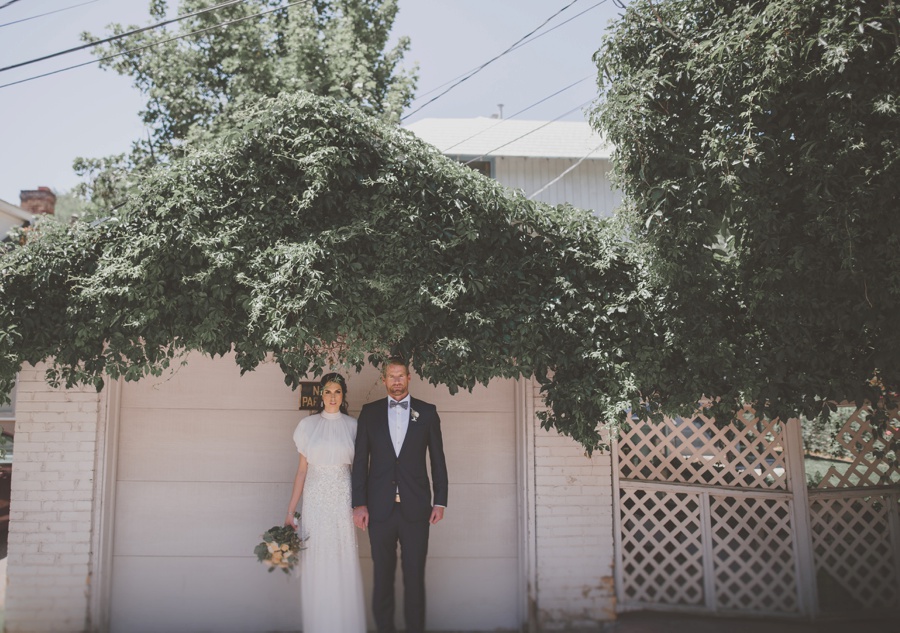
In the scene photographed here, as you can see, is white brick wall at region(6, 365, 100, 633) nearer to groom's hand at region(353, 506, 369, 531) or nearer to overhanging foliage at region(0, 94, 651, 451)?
overhanging foliage at region(0, 94, 651, 451)

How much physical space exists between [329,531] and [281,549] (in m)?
0.38

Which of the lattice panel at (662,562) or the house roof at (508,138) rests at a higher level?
the house roof at (508,138)

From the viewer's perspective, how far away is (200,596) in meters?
5.54

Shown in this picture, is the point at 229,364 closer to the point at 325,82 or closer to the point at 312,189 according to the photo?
the point at 312,189

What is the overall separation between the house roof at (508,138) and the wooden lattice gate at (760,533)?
9.38 m

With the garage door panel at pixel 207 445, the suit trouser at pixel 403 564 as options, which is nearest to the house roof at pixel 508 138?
the garage door panel at pixel 207 445

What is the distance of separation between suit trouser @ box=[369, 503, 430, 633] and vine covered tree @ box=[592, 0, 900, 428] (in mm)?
2072

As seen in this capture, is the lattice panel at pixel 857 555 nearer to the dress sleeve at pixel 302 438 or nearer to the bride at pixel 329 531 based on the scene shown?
the bride at pixel 329 531

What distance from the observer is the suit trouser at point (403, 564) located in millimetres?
4871

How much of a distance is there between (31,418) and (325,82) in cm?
1068

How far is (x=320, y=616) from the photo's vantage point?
4.85m

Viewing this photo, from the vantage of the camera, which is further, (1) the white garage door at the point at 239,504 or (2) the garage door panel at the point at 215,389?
(2) the garage door panel at the point at 215,389

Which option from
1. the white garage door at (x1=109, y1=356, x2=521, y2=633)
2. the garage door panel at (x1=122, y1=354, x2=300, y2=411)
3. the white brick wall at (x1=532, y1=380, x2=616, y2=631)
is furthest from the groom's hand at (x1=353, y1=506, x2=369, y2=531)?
the white brick wall at (x1=532, y1=380, x2=616, y2=631)

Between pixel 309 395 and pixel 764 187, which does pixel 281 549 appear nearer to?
pixel 309 395
